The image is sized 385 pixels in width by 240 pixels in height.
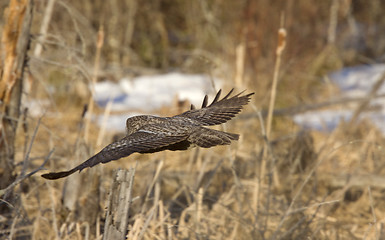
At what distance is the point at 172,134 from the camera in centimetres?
271

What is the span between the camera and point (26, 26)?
378cm

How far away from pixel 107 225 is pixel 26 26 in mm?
1759

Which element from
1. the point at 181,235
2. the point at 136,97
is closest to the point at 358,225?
the point at 181,235

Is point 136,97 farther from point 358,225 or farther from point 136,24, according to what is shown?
point 358,225

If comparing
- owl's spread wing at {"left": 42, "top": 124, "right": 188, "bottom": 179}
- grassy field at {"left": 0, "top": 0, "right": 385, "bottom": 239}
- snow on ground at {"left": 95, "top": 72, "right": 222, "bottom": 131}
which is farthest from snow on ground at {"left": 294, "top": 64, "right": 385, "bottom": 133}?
owl's spread wing at {"left": 42, "top": 124, "right": 188, "bottom": 179}

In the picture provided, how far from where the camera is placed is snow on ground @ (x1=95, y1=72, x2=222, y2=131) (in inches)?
350

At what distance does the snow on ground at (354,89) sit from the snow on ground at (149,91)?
1904 millimetres

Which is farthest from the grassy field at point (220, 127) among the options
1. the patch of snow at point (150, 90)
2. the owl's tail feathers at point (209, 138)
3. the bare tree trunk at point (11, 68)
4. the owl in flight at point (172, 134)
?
the owl's tail feathers at point (209, 138)

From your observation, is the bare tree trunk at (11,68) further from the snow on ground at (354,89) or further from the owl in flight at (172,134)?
the snow on ground at (354,89)

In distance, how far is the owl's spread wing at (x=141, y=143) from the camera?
90.7 inches

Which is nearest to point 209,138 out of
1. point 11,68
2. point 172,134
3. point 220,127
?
point 172,134

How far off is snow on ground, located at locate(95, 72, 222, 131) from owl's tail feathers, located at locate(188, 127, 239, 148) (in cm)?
546

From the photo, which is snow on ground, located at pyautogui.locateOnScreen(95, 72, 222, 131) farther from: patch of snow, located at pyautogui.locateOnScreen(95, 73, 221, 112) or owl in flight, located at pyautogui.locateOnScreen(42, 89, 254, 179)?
owl in flight, located at pyautogui.locateOnScreen(42, 89, 254, 179)

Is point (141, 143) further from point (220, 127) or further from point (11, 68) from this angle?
point (220, 127)
